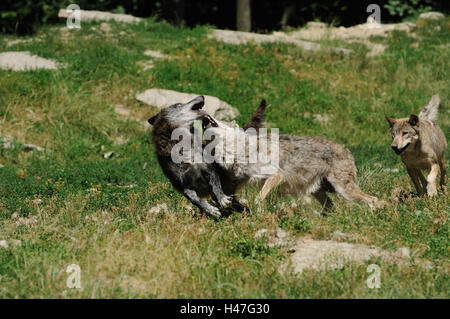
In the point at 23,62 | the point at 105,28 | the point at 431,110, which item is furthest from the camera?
the point at 105,28

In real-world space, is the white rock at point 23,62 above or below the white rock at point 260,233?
above

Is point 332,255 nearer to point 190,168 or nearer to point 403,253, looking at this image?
point 403,253

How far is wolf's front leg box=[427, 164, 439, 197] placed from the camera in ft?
26.6

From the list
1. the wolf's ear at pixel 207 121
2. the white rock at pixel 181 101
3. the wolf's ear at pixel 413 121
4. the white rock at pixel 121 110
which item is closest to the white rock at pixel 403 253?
the wolf's ear at pixel 207 121

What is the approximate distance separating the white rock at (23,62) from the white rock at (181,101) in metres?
2.78

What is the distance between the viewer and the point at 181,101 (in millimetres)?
14117

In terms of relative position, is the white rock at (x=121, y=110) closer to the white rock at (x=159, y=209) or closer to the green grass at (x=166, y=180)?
the green grass at (x=166, y=180)

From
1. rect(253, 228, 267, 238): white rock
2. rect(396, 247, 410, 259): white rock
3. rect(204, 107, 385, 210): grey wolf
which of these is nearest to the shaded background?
rect(204, 107, 385, 210): grey wolf

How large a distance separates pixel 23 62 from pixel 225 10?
42.7 ft

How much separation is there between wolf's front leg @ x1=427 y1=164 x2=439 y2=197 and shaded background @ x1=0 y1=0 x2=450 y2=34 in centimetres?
1362

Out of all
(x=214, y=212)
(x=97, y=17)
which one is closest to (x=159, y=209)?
(x=214, y=212)

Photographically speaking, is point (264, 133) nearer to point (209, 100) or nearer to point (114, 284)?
point (114, 284)

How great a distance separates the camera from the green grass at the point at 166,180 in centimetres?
515

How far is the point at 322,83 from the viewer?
52.8ft
